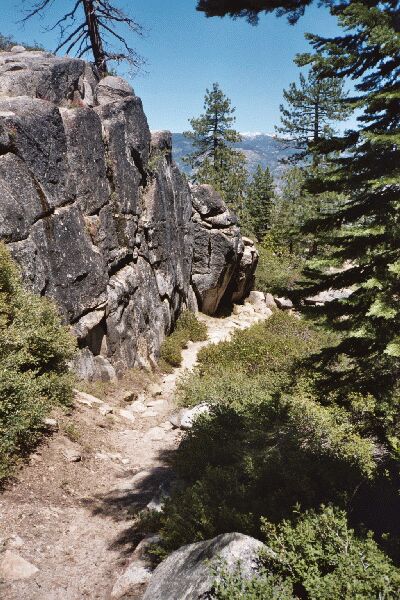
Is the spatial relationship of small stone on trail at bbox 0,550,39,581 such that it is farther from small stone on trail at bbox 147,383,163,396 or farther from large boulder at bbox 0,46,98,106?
large boulder at bbox 0,46,98,106

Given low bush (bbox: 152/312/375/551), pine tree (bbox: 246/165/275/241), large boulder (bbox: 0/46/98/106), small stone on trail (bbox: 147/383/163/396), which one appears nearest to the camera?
low bush (bbox: 152/312/375/551)

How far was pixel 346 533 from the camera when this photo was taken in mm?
4590

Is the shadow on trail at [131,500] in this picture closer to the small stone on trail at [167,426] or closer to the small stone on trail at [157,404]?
the small stone on trail at [167,426]

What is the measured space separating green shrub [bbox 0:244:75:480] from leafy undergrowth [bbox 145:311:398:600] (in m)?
3.00

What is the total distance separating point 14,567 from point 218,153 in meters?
38.0

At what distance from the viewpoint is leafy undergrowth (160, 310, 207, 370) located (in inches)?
673

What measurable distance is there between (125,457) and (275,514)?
492cm

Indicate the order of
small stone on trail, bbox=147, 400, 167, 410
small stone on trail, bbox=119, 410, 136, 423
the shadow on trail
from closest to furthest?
the shadow on trail < small stone on trail, bbox=119, 410, 136, 423 < small stone on trail, bbox=147, 400, 167, 410

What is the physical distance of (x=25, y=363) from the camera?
9.33 metres

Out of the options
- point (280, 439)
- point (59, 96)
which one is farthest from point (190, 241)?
point (280, 439)

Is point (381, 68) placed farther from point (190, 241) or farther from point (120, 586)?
point (190, 241)

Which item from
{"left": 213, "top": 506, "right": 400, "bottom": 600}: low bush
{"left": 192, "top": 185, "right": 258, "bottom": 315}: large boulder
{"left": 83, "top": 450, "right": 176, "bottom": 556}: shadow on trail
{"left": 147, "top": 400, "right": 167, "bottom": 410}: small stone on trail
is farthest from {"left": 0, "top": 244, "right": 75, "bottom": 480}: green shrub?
{"left": 192, "top": 185, "right": 258, "bottom": 315}: large boulder

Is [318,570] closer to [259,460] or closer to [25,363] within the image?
[259,460]

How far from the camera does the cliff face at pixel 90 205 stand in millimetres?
11055
